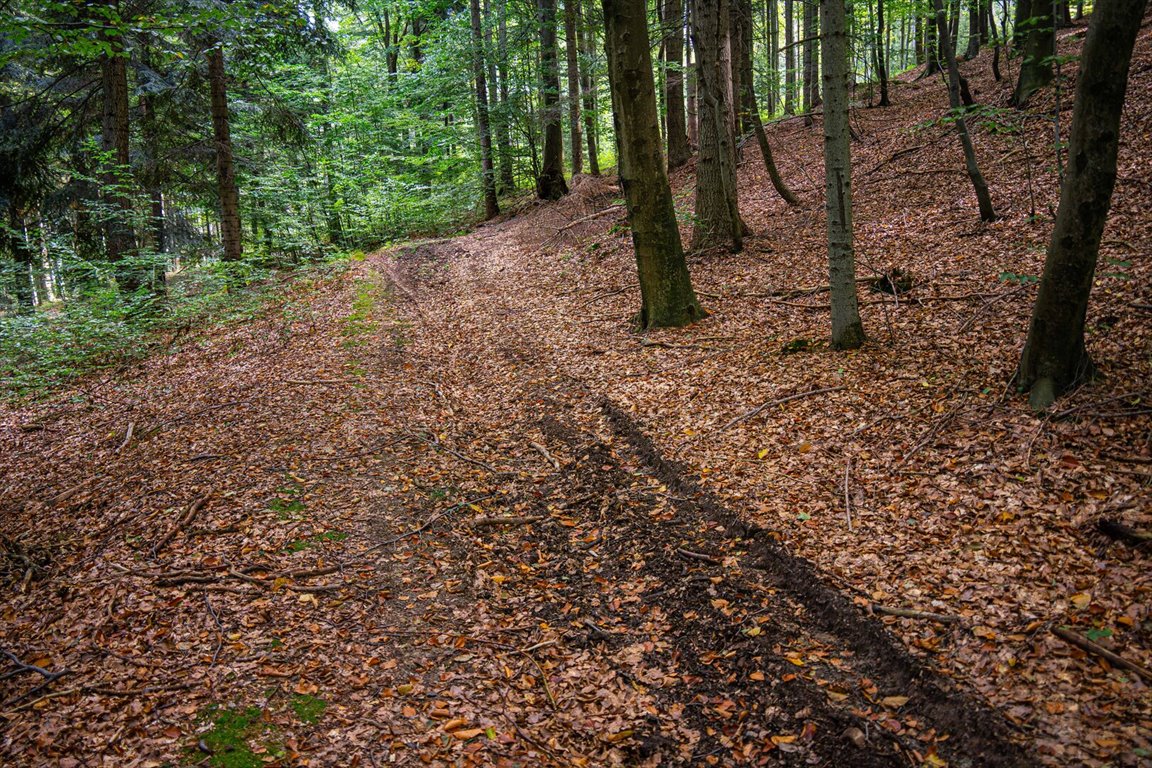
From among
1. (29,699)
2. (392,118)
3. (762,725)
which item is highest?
(392,118)

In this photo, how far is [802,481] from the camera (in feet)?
17.5

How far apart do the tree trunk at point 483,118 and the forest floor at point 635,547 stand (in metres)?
14.8

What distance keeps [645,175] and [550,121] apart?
37.1 ft

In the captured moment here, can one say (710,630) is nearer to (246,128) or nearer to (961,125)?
(961,125)

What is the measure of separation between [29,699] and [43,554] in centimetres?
220

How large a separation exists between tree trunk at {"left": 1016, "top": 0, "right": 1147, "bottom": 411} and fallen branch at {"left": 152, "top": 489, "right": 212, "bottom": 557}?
7562mm

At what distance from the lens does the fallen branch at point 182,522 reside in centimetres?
508

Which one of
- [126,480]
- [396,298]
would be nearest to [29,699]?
[126,480]

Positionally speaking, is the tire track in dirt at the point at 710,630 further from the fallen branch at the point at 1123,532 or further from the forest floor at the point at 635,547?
the fallen branch at the point at 1123,532

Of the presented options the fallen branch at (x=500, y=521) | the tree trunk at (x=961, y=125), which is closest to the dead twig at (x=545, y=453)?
the fallen branch at (x=500, y=521)

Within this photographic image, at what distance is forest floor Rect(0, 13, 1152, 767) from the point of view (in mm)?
3355

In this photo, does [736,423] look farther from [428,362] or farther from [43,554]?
[43,554]

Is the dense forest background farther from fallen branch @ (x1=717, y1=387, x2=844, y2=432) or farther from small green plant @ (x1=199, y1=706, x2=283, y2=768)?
small green plant @ (x1=199, y1=706, x2=283, y2=768)

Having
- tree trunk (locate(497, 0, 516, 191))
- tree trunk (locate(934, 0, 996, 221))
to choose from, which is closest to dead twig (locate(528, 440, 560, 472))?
tree trunk (locate(934, 0, 996, 221))
